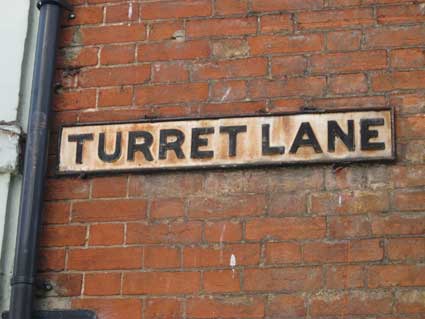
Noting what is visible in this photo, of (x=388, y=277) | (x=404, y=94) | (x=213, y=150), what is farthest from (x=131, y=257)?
(x=404, y=94)

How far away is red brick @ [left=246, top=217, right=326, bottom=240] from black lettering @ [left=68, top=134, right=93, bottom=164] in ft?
2.49

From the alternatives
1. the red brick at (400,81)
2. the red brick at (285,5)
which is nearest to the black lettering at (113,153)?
the red brick at (285,5)

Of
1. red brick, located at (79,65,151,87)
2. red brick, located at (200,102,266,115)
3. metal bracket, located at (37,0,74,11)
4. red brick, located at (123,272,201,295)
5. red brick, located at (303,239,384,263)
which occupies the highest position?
metal bracket, located at (37,0,74,11)

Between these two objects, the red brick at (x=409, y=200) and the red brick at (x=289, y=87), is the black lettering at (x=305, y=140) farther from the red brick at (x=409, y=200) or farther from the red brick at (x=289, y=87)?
the red brick at (x=409, y=200)

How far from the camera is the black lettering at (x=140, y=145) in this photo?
3.75 m

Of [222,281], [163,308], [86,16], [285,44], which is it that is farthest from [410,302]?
[86,16]

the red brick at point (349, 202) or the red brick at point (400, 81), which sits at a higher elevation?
the red brick at point (400, 81)

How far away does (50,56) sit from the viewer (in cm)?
393

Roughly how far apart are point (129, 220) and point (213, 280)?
0.43 m

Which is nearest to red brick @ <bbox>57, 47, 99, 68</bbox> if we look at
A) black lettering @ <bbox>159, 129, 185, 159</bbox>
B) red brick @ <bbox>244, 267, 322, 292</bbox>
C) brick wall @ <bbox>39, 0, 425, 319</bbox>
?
brick wall @ <bbox>39, 0, 425, 319</bbox>

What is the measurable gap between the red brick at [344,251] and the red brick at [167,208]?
52 centimetres

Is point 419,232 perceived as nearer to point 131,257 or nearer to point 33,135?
point 131,257

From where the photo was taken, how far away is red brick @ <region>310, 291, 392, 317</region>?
11.1 ft

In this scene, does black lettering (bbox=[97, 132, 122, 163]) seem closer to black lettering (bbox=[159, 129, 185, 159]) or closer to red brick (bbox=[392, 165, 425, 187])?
black lettering (bbox=[159, 129, 185, 159])
